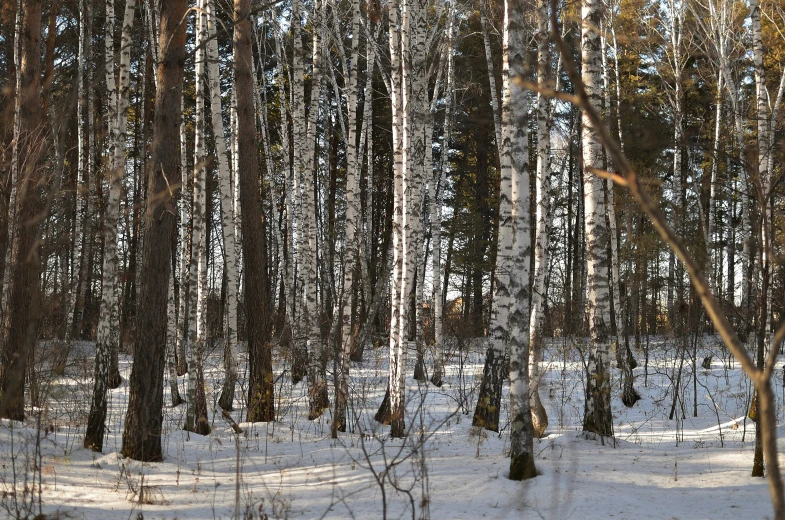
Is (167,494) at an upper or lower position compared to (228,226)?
lower

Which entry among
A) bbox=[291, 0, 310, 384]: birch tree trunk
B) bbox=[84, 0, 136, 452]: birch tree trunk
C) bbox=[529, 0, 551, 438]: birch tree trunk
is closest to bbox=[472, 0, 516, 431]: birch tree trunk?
bbox=[529, 0, 551, 438]: birch tree trunk

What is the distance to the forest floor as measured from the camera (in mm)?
5020

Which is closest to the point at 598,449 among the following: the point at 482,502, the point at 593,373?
the point at 593,373

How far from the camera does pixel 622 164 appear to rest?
720mm

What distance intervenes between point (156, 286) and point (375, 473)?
3.50m

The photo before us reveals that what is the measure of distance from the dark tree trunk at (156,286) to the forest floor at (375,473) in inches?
13.3

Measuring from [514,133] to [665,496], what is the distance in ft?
11.2

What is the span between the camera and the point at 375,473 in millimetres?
4148

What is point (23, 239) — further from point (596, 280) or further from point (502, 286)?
point (596, 280)

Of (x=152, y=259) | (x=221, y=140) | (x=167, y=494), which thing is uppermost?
(x=221, y=140)

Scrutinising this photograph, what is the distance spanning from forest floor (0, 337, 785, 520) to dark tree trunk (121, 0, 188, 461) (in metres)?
0.34

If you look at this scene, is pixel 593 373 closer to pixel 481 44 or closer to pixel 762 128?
pixel 762 128

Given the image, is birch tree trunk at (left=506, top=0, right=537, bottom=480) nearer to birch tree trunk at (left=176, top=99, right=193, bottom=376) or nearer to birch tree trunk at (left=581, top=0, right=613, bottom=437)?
birch tree trunk at (left=581, top=0, right=613, bottom=437)

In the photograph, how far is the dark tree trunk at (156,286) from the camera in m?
6.50
